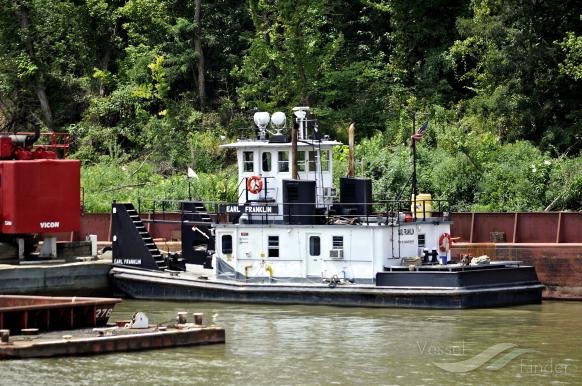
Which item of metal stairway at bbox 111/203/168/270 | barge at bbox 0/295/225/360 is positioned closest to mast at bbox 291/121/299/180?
metal stairway at bbox 111/203/168/270

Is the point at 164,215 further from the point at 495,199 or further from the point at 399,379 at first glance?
the point at 399,379

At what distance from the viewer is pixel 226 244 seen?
112 feet

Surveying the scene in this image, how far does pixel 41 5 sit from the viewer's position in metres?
53.8

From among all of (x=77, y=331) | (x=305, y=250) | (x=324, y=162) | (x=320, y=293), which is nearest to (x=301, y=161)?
(x=324, y=162)

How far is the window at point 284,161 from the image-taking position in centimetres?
3488

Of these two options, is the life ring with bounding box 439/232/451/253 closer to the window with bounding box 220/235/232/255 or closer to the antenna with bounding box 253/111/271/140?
the window with bounding box 220/235/232/255

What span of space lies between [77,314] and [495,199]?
17.8 m

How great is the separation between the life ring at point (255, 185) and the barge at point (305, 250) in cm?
3

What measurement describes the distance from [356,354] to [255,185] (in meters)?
9.98

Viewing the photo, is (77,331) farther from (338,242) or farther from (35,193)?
(35,193)

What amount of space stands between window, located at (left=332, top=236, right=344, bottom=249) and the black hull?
1.09 metres

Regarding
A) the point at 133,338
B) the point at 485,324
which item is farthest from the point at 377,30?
the point at 133,338

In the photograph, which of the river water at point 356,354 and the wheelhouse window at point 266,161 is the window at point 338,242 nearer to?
the river water at point 356,354

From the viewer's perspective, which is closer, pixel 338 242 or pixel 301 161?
pixel 338 242
